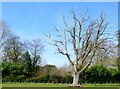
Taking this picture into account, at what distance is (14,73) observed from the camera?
2095 centimetres


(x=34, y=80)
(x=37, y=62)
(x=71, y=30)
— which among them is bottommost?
(x=34, y=80)

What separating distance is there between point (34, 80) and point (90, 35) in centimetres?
568

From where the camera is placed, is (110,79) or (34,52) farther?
(34,52)

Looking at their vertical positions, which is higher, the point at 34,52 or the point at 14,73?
the point at 34,52

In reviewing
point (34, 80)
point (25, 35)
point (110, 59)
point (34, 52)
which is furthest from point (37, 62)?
point (110, 59)

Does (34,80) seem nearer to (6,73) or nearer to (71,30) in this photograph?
(6,73)

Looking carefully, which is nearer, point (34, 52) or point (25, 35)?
point (25, 35)

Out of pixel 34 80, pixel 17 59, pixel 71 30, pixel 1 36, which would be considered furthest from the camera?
pixel 17 59

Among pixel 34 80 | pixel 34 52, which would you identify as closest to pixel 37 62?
pixel 34 52

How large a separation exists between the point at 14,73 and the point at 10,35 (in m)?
4.42

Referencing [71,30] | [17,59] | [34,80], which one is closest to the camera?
[71,30]

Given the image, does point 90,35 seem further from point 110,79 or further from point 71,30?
point 110,79

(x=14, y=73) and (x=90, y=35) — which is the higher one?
(x=90, y=35)

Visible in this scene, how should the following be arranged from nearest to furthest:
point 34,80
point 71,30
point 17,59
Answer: point 71,30
point 34,80
point 17,59
